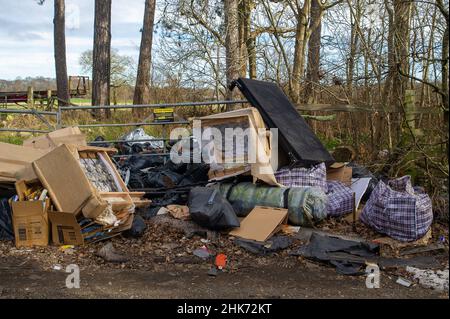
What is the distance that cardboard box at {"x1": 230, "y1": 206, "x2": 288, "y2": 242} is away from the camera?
16.5ft

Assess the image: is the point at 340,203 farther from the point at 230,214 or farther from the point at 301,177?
the point at 230,214

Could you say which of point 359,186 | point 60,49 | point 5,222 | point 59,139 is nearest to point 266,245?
point 359,186

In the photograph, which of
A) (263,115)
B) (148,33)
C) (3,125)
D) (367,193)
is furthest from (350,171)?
(148,33)

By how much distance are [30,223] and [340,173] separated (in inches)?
152

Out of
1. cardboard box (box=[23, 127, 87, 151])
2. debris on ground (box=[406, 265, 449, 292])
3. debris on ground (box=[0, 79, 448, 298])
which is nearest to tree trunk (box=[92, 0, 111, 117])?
cardboard box (box=[23, 127, 87, 151])

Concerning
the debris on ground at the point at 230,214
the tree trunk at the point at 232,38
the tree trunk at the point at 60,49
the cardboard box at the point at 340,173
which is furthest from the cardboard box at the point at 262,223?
the tree trunk at the point at 60,49

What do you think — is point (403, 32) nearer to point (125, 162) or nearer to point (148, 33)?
point (125, 162)

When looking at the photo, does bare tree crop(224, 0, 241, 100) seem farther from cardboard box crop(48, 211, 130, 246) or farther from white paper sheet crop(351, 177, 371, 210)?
cardboard box crop(48, 211, 130, 246)

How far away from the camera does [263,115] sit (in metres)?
6.09

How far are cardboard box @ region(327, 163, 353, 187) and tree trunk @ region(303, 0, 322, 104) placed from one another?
8.46 ft

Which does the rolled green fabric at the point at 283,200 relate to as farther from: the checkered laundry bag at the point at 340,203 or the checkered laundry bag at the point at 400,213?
Result: the checkered laundry bag at the point at 400,213

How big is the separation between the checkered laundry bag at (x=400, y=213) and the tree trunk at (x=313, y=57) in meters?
3.87

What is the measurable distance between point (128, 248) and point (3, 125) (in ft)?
33.6

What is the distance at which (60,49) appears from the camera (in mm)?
17703
